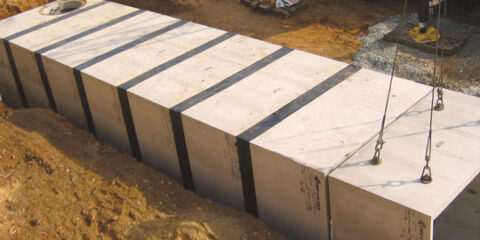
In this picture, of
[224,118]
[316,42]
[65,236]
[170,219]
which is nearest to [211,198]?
[170,219]

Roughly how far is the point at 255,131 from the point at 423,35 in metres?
7.26

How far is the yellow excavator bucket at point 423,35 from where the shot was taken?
1331 centimetres

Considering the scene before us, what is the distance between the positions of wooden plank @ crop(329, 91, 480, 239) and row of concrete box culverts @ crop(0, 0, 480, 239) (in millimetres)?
15

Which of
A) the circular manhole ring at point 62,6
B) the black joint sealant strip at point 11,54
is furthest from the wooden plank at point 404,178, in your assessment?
the circular manhole ring at point 62,6

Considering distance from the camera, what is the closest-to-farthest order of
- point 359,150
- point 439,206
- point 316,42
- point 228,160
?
point 439,206, point 359,150, point 228,160, point 316,42

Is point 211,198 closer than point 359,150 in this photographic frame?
No

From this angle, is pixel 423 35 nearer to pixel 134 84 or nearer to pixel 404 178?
pixel 134 84

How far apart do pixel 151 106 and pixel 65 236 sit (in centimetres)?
226

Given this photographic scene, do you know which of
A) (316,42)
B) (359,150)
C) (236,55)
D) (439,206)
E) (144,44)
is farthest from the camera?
(316,42)

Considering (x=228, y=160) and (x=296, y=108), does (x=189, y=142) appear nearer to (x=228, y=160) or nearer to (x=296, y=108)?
(x=228, y=160)

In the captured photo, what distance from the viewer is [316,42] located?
1459 centimetres

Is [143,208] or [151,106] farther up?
[151,106]

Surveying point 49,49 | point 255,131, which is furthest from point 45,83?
point 255,131

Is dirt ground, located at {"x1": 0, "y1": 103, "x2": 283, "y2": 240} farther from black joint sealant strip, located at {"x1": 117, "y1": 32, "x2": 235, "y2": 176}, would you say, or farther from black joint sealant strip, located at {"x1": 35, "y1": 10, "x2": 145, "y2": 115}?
black joint sealant strip, located at {"x1": 35, "y1": 10, "x2": 145, "y2": 115}
